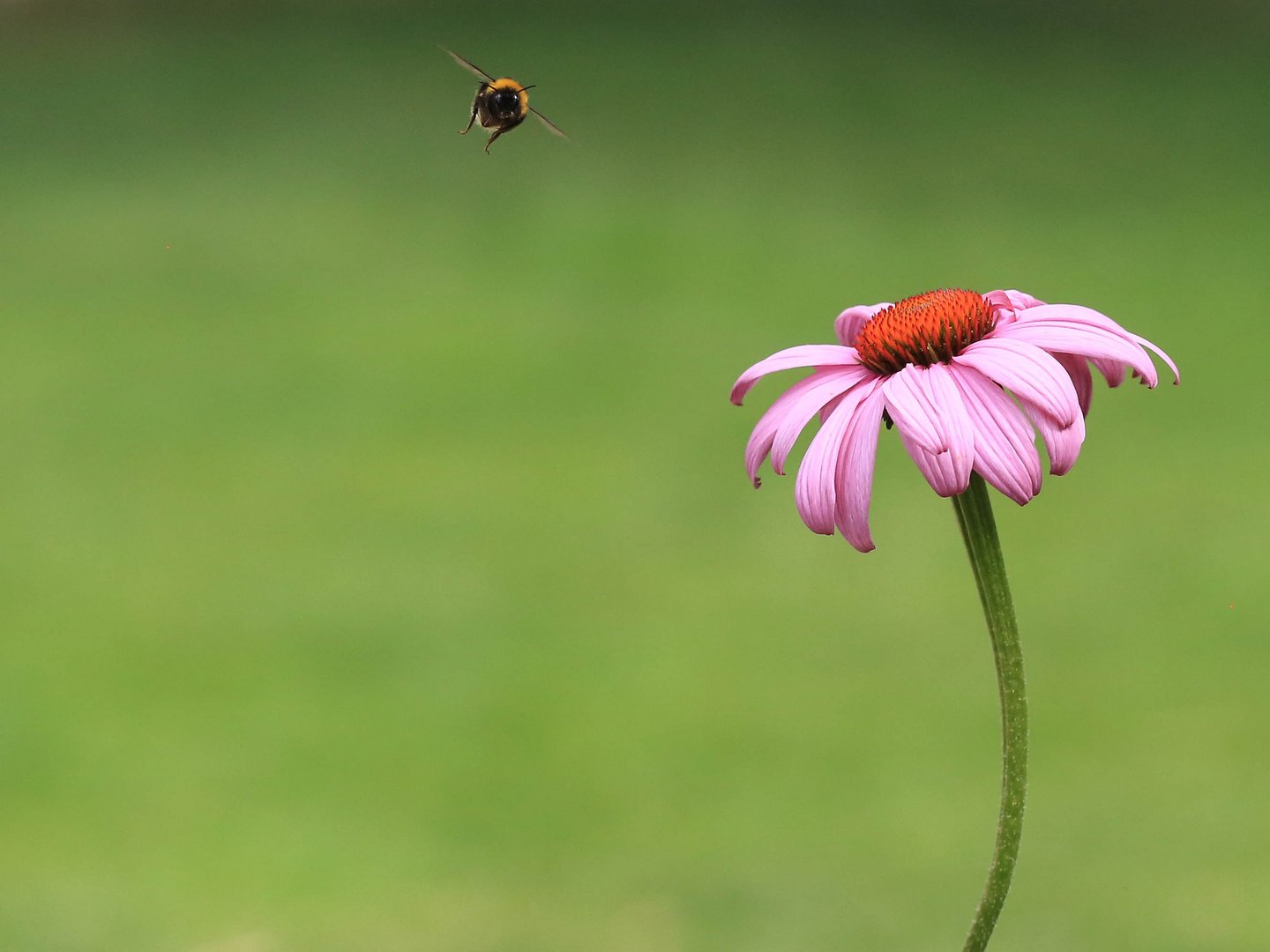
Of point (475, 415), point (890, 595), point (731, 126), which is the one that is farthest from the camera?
point (731, 126)

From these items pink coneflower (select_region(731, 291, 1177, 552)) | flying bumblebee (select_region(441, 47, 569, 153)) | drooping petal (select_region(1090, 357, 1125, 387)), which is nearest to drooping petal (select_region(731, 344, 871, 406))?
pink coneflower (select_region(731, 291, 1177, 552))

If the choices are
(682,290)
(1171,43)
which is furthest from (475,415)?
(1171,43)

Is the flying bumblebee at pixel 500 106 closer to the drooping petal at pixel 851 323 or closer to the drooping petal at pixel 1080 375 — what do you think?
the drooping petal at pixel 851 323

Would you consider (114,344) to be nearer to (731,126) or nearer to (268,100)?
(268,100)

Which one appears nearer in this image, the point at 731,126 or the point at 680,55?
the point at 731,126

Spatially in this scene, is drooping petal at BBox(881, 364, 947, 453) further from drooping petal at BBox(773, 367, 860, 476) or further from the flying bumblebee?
the flying bumblebee

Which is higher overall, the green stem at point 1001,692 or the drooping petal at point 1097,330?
the drooping petal at point 1097,330

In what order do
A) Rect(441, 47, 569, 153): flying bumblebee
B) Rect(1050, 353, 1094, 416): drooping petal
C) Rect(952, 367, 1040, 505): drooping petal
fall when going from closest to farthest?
Rect(952, 367, 1040, 505): drooping petal, Rect(1050, 353, 1094, 416): drooping petal, Rect(441, 47, 569, 153): flying bumblebee

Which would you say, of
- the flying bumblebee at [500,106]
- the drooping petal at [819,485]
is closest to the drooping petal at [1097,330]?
the drooping petal at [819,485]
